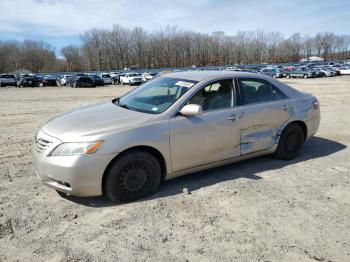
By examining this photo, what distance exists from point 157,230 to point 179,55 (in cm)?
13905

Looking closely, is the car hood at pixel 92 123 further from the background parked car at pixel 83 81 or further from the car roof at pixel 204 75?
the background parked car at pixel 83 81

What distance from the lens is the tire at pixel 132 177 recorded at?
4.04 meters

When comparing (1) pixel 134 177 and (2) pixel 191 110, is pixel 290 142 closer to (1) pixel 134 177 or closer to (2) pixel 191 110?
(2) pixel 191 110

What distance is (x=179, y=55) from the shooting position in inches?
5472

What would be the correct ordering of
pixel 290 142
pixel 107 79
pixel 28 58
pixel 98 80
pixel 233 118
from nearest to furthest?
1. pixel 233 118
2. pixel 290 142
3. pixel 98 80
4. pixel 107 79
5. pixel 28 58

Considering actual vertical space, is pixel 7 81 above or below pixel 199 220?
above

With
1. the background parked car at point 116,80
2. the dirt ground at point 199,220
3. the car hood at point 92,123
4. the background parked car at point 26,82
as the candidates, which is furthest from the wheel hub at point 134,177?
the background parked car at point 116,80

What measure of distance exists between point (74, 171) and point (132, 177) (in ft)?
2.31

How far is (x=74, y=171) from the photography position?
382 cm

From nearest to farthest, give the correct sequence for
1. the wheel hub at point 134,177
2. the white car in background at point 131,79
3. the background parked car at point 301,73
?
the wheel hub at point 134,177 → the white car in background at point 131,79 → the background parked car at point 301,73

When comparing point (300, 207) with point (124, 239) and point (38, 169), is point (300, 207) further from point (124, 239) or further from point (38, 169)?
point (38, 169)

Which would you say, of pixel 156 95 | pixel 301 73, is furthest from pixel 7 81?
pixel 156 95

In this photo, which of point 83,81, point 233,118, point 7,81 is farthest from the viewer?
point 7,81

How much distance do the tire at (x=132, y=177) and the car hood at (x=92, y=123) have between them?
1.24 ft
